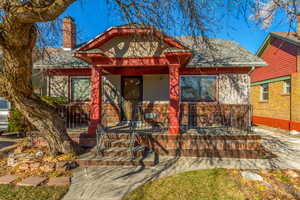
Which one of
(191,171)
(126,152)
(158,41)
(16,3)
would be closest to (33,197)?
(126,152)

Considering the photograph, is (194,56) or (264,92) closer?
(194,56)

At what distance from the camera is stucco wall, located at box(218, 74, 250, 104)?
7.84 metres

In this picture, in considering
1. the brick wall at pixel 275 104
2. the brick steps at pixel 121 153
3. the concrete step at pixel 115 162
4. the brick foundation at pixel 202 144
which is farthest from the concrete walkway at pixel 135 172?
the brick wall at pixel 275 104

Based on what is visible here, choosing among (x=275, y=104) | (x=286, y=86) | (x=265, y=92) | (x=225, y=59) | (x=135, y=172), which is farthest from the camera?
(x=265, y=92)

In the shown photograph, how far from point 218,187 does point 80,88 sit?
7.51 meters

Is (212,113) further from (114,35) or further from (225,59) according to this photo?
(114,35)

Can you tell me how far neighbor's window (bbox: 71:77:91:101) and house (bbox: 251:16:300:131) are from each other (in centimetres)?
1126

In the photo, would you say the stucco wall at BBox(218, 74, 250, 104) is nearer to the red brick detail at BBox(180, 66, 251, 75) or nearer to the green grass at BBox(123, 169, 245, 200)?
the red brick detail at BBox(180, 66, 251, 75)

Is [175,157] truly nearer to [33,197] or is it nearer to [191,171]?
[191,171]

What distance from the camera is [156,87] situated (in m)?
8.27

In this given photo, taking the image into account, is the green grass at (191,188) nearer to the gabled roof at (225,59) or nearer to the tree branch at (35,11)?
the tree branch at (35,11)

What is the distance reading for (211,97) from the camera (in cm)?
804

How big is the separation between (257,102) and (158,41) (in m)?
10.9

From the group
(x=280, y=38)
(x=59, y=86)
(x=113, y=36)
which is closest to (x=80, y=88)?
(x=59, y=86)
